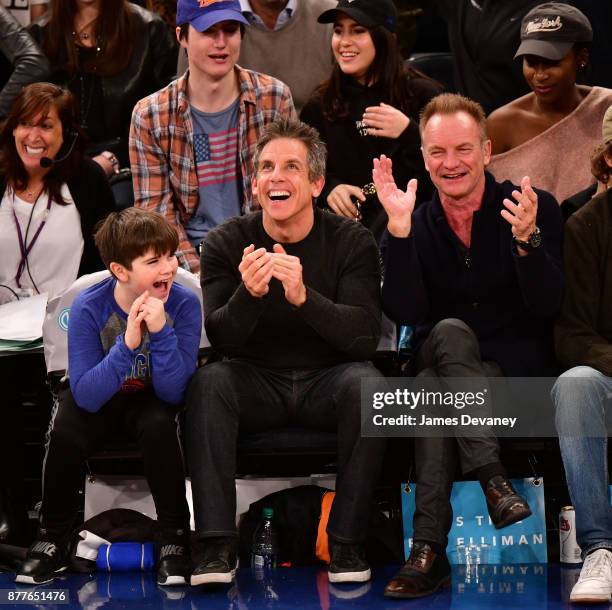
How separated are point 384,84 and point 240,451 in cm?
178

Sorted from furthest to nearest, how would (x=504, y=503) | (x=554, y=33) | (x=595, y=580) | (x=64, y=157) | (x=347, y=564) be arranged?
(x=64, y=157)
(x=554, y=33)
(x=347, y=564)
(x=504, y=503)
(x=595, y=580)

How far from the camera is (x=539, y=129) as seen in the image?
499 centimetres

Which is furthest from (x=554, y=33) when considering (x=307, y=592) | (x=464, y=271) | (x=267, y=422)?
(x=307, y=592)

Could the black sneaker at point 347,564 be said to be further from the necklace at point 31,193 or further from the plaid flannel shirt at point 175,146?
the necklace at point 31,193

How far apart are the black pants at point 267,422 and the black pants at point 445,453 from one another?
0.51 feet

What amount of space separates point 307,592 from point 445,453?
24.0 inches

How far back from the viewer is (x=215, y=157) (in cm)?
504

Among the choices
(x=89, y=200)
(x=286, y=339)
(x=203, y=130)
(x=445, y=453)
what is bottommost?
(x=445, y=453)

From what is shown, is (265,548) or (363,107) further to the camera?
(363,107)

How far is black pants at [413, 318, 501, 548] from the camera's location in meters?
3.78

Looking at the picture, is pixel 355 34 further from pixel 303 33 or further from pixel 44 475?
pixel 44 475

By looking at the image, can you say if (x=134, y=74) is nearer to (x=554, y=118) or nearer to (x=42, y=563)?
(x=554, y=118)

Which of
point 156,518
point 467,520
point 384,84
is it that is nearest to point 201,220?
point 384,84

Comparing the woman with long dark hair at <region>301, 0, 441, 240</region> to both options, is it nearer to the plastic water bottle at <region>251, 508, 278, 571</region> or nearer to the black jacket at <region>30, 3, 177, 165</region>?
the black jacket at <region>30, 3, 177, 165</region>
